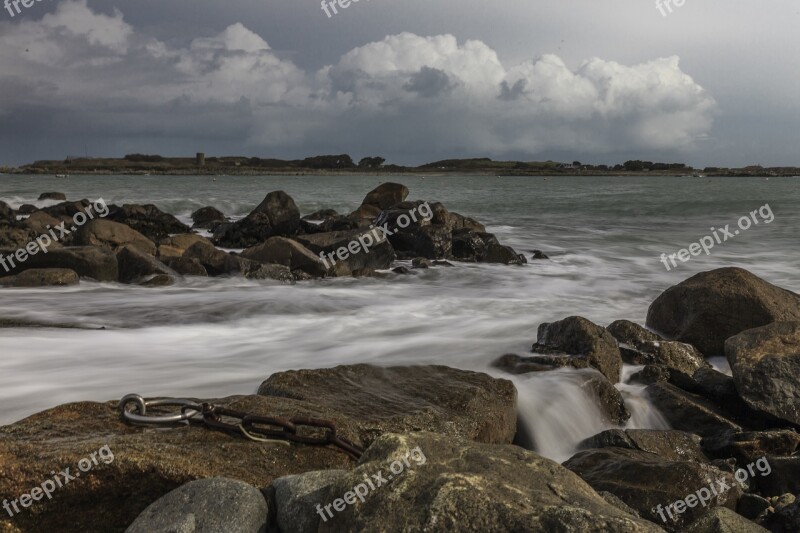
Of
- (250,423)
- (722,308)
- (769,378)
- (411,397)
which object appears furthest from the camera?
(722,308)

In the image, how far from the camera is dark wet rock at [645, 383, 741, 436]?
554cm

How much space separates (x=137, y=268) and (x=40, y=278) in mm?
1542

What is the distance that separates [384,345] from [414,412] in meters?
3.99

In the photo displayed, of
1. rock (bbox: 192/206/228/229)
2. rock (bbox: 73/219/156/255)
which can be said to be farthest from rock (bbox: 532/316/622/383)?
rock (bbox: 192/206/228/229)

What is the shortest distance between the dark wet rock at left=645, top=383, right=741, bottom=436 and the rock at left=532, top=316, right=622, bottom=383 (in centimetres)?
51

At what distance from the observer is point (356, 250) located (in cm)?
1415

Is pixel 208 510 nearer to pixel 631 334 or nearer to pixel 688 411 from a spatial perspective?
pixel 688 411

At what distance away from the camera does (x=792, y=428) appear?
541 centimetres

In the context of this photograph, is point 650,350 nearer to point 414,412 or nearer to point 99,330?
point 414,412

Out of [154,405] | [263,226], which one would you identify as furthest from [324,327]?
[263,226]

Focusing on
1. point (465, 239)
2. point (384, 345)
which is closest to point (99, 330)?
point (384, 345)

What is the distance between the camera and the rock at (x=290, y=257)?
12.9 meters
